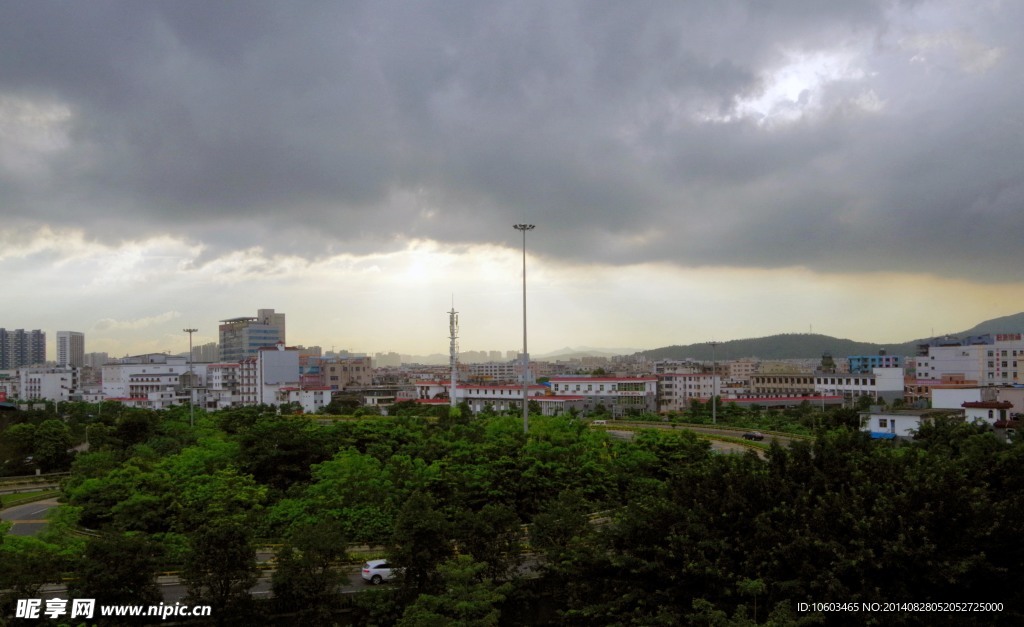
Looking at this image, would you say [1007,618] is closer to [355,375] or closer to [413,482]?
[413,482]

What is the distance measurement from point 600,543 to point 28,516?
2163cm

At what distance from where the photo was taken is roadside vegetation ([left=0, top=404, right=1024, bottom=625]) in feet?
31.8

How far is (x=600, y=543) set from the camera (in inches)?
490

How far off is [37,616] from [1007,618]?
49.2 ft

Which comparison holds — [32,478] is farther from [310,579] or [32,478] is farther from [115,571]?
[310,579]

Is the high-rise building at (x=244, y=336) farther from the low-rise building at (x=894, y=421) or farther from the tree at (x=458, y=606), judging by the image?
the tree at (x=458, y=606)

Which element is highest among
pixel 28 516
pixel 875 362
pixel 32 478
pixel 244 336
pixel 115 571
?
pixel 244 336

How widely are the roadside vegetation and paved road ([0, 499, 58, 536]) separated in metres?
1.84

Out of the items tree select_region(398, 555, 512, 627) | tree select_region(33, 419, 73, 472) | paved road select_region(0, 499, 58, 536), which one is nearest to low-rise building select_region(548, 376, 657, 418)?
tree select_region(33, 419, 73, 472)

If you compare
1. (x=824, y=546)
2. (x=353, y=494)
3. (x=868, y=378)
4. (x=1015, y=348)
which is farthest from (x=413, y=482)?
(x=1015, y=348)

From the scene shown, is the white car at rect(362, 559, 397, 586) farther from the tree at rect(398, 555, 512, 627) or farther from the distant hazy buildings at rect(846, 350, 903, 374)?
the distant hazy buildings at rect(846, 350, 903, 374)

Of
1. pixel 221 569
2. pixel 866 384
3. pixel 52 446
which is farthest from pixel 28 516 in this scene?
pixel 866 384

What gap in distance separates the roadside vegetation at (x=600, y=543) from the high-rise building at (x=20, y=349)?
146 m

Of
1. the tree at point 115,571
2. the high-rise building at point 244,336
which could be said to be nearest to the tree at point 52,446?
the tree at point 115,571
